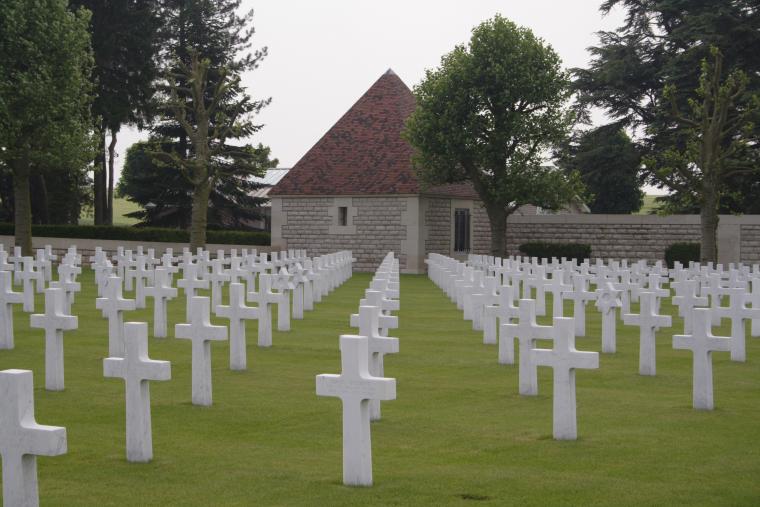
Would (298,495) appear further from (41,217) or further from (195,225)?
(41,217)

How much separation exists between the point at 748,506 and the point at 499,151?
32.9 metres

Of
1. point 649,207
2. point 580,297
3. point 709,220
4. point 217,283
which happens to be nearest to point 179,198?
point 709,220

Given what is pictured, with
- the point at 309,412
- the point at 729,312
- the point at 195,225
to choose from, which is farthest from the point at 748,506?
the point at 195,225

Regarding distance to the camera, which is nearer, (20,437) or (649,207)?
(20,437)

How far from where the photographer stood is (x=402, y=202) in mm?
41438

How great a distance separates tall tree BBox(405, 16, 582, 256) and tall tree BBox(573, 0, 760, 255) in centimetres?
401

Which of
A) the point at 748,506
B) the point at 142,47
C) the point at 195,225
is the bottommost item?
the point at 748,506

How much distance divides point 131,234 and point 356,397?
124 ft

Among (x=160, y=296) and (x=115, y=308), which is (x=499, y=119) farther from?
(x=115, y=308)

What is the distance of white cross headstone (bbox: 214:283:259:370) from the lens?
11.1 meters

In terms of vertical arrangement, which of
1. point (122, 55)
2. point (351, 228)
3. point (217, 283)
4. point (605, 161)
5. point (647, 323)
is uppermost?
point (122, 55)

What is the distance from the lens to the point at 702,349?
912 centimetres

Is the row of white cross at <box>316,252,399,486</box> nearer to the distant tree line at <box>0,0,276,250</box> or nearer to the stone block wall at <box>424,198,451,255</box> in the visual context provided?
the distant tree line at <box>0,0,276,250</box>

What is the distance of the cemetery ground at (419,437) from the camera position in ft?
20.8
